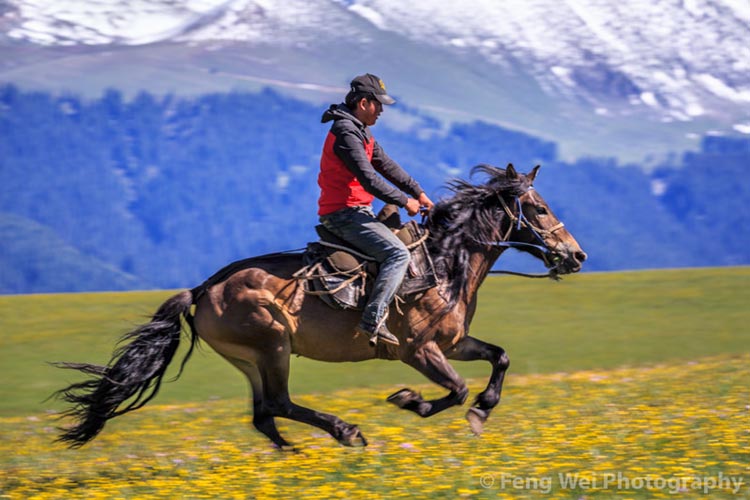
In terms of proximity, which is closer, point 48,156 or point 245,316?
point 245,316

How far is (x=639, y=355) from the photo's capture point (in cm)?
1423

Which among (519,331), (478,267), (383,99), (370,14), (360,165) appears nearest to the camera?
(360,165)

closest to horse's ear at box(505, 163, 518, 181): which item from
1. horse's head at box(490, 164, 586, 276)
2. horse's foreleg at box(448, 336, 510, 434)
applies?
horse's head at box(490, 164, 586, 276)

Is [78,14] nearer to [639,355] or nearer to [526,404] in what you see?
[639,355]

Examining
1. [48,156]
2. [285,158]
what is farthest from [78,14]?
[285,158]

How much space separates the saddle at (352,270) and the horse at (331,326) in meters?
0.09

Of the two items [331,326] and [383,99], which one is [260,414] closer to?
[331,326]

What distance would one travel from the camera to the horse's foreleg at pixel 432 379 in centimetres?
712

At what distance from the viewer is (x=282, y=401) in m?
7.26

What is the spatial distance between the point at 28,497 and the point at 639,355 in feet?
32.5

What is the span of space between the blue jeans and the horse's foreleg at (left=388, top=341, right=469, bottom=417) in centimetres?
45

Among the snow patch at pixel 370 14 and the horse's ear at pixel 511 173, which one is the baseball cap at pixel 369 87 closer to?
the horse's ear at pixel 511 173

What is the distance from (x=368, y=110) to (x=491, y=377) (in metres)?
2.09

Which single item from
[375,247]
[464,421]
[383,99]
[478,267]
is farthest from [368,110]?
[464,421]
